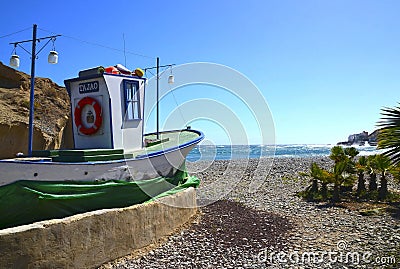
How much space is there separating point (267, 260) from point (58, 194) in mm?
4126

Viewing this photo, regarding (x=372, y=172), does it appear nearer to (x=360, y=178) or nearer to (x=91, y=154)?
(x=360, y=178)

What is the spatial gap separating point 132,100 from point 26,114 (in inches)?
430

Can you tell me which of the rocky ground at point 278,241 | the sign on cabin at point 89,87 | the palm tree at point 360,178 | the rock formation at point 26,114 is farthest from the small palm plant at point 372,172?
the rock formation at point 26,114

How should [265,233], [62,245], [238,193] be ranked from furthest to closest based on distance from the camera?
[238,193] → [265,233] → [62,245]

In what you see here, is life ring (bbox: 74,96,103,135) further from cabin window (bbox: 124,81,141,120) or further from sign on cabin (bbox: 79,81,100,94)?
cabin window (bbox: 124,81,141,120)

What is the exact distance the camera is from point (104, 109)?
8219mm

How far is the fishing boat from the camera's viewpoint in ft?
22.8

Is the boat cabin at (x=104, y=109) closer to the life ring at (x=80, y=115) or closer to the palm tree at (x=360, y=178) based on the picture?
the life ring at (x=80, y=115)

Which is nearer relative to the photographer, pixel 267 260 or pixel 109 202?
pixel 267 260

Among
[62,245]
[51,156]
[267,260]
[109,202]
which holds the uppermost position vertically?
[51,156]

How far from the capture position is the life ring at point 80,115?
325 inches

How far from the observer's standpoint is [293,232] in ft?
27.3

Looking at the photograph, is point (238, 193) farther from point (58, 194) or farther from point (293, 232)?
point (58, 194)

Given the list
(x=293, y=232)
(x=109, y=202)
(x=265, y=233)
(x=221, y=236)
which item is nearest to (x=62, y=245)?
(x=109, y=202)
